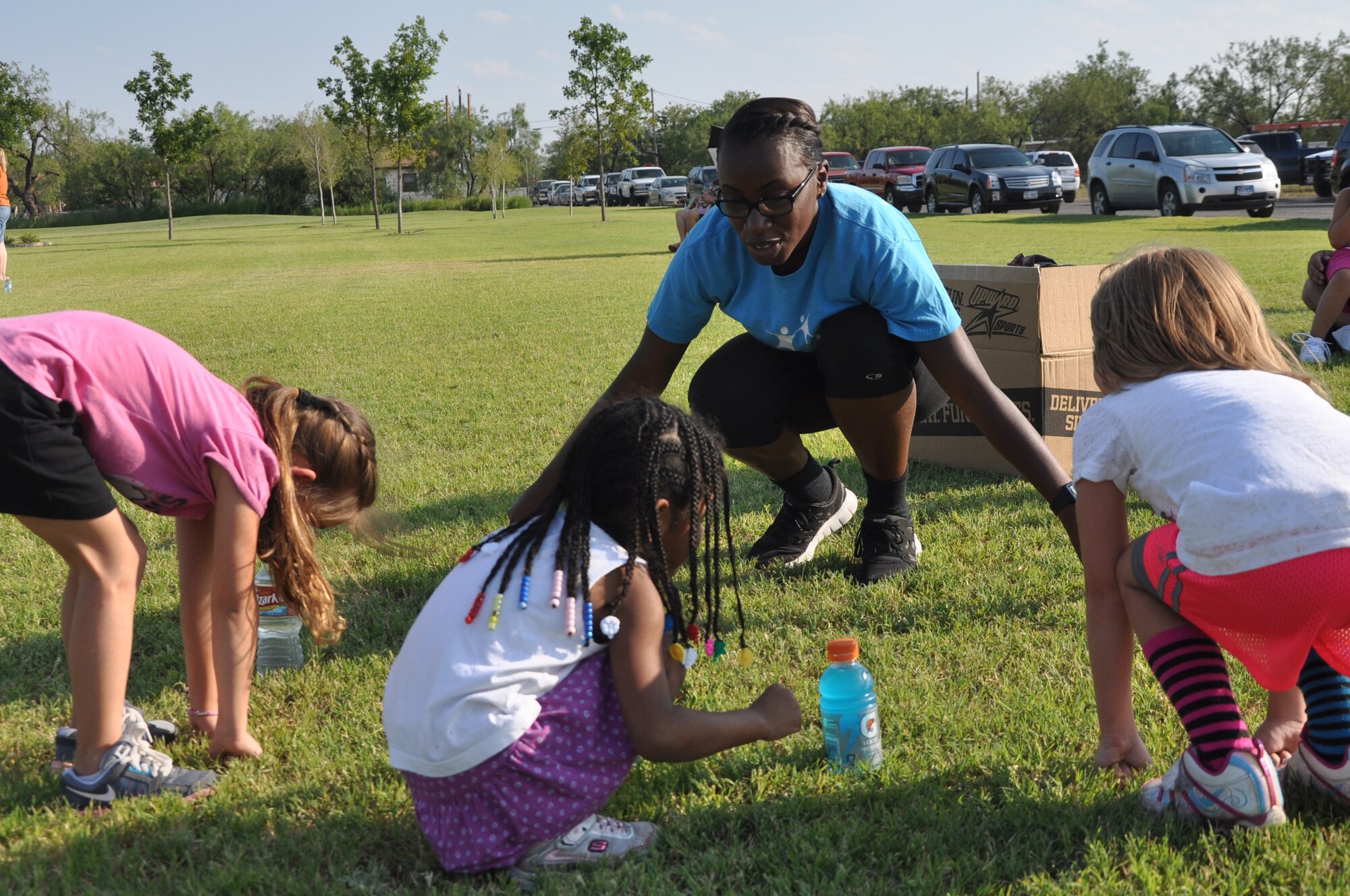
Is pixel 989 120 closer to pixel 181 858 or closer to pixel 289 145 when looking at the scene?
pixel 289 145

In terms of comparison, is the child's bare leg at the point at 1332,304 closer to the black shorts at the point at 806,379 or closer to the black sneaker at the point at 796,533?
the black shorts at the point at 806,379

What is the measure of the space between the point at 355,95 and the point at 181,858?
37.0 m

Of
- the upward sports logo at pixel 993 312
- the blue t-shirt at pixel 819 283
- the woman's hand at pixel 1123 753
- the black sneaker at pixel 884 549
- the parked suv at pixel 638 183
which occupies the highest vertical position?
the parked suv at pixel 638 183

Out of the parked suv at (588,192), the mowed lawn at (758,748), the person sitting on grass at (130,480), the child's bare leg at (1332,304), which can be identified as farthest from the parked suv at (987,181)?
the parked suv at (588,192)

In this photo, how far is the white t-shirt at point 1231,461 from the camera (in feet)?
6.10

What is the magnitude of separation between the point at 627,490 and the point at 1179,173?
68.0 feet

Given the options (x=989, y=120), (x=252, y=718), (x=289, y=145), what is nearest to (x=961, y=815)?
(x=252, y=718)

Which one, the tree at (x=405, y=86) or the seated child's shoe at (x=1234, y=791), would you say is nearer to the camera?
the seated child's shoe at (x=1234, y=791)

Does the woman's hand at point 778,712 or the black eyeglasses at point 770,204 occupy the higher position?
the black eyeglasses at point 770,204

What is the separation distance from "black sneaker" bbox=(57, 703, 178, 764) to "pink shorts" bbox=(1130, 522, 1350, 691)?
2.15 meters

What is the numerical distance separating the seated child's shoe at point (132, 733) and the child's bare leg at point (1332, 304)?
20.7ft

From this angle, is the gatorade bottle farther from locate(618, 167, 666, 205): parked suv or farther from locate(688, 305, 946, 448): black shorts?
locate(618, 167, 666, 205): parked suv

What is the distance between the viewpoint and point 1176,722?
8.23 ft

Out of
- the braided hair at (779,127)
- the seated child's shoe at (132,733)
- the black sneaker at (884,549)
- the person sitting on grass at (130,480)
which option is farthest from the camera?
the black sneaker at (884,549)
